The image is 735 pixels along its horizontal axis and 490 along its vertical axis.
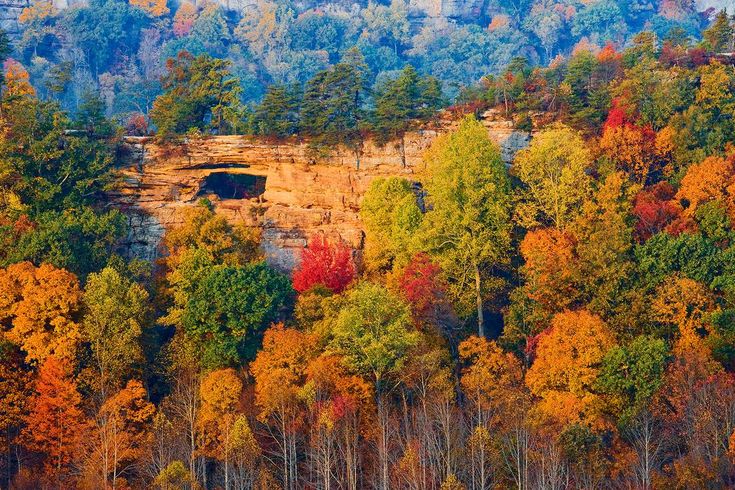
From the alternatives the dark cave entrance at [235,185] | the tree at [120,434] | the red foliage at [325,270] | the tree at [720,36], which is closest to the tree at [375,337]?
the red foliage at [325,270]

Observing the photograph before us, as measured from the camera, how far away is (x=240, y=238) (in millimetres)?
48344

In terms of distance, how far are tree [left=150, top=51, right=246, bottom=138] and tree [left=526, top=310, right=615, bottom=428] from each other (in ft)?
66.6

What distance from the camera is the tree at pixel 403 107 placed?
174ft

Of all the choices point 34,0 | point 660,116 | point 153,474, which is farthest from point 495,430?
point 34,0

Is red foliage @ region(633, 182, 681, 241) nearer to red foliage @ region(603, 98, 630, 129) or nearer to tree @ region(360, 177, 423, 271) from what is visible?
red foliage @ region(603, 98, 630, 129)

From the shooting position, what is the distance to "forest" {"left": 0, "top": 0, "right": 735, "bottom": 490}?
127 feet

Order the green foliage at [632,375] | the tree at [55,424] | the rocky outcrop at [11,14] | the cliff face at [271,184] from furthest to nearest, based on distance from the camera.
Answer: the rocky outcrop at [11,14], the cliff face at [271,184], the tree at [55,424], the green foliage at [632,375]

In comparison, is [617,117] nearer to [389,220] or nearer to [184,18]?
[389,220]

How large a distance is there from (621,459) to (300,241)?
59.6 feet

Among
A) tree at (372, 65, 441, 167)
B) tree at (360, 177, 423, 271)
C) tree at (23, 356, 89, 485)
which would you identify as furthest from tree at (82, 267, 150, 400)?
tree at (372, 65, 441, 167)

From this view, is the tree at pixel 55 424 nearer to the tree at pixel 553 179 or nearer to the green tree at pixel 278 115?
the green tree at pixel 278 115

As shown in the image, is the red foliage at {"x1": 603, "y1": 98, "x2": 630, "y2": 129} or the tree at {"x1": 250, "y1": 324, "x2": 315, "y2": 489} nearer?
the tree at {"x1": 250, "y1": 324, "x2": 315, "y2": 489}

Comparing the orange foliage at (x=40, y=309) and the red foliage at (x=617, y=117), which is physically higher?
the red foliage at (x=617, y=117)

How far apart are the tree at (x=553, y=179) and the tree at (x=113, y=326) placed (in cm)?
Answer: 1399
